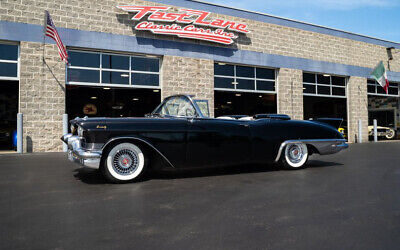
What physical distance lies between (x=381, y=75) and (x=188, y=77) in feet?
40.5

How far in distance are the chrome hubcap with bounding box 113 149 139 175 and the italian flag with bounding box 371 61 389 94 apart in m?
17.4

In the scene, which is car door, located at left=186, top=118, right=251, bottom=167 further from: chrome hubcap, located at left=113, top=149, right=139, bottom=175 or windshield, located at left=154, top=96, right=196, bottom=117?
chrome hubcap, located at left=113, top=149, right=139, bottom=175

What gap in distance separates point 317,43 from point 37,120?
47.5 ft

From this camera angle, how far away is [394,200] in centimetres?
300

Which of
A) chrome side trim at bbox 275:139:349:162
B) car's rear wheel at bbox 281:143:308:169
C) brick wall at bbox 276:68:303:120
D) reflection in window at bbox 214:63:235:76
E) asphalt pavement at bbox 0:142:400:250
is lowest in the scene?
asphalt pavement at bbox 0:142:400:250

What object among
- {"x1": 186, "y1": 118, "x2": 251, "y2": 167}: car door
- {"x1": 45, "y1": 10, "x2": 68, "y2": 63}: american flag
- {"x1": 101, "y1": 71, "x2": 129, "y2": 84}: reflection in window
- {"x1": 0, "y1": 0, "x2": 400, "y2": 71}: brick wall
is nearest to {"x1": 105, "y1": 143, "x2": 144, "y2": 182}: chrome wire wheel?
{"x1": 186, "y1": 118, "x2": 251, "y2": 167}: car door

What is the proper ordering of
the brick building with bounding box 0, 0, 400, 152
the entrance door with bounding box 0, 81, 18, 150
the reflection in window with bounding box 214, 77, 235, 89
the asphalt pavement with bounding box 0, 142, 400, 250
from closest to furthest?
1. the asphalt pavement with bounding box 0, 142, 400, 250
2. the brick building with bounding box 0, 0, 400, 152
3. the entrance door with bounding box 0, 81, 18, 150
4. the reflection in window with bounding box 214, 77, 235, 89

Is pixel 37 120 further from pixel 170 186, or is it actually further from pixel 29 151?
pixel 170 186

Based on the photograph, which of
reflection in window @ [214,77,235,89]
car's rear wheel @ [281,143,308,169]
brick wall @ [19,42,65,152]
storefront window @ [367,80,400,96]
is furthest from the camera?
storefront window @ [367,80,400,96]

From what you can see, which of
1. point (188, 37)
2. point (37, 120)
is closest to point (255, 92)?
point (188, 37)

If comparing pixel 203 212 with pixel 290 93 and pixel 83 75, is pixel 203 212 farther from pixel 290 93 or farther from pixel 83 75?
pixel 290 93

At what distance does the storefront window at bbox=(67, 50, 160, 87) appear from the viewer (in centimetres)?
1051

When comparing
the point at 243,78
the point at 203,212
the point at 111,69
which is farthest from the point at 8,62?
the point at 203,212

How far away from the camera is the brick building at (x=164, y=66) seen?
31.7ft
